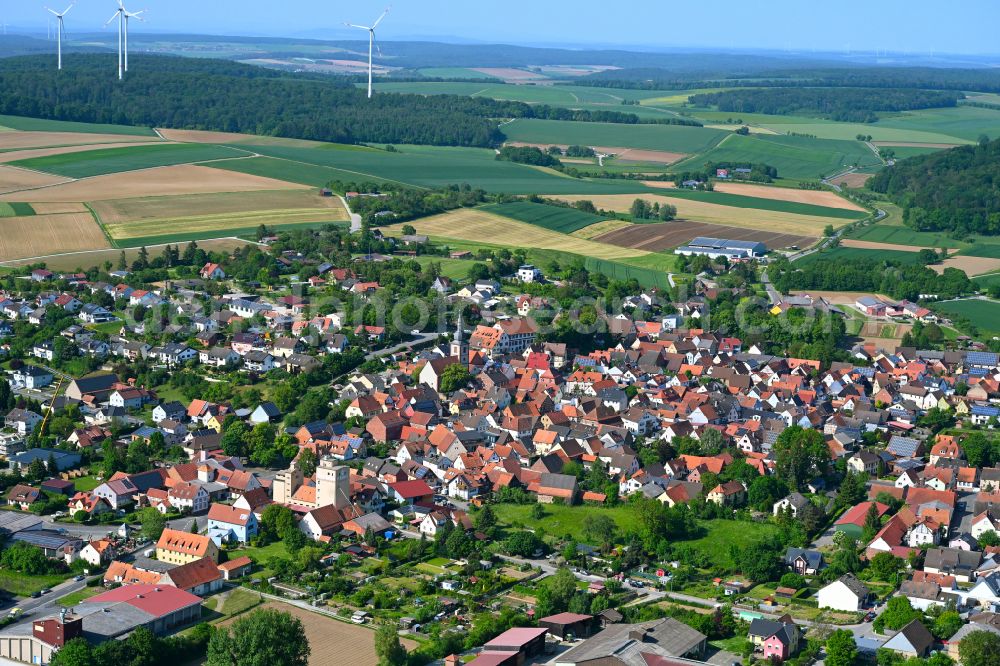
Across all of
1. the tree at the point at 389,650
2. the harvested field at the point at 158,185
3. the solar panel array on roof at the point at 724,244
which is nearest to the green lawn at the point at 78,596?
the tree at the point at 389,650

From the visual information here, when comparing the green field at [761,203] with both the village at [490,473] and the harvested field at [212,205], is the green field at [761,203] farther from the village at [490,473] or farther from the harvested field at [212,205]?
the village at [490,473]

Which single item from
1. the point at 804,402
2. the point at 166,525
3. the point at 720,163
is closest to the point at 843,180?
the point at 720,163

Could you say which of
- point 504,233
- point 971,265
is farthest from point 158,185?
point 971,265

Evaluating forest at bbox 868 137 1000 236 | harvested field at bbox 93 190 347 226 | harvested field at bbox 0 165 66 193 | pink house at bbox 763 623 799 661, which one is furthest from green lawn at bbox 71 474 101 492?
forest at bbox 868 137 1000 236

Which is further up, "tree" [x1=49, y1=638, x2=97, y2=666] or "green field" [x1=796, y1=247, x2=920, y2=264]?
"green field" [x1=796, y1=247, x2=920, y2=264]

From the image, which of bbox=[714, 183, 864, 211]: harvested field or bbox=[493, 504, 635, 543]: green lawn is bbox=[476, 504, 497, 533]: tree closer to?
Result: bbox=[493, 504, 635, 543]: green lawn

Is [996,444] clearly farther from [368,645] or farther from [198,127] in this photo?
[198,127]
